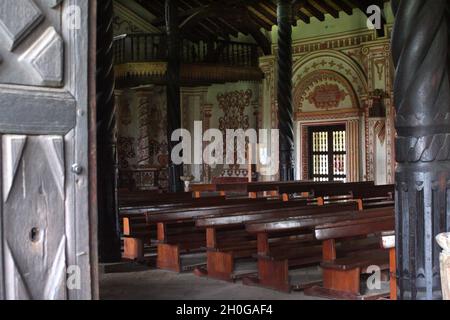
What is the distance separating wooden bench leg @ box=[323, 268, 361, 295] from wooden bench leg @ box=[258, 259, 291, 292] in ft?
1.30

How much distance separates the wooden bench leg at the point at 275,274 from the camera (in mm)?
5441

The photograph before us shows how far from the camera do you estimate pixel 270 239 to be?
263 inches

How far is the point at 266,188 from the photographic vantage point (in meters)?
9.70

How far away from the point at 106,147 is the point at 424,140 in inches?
154

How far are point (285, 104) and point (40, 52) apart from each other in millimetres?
9255

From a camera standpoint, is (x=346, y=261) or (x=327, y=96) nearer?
(x=346, y=261)

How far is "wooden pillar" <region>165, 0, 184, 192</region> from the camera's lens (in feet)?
44.5

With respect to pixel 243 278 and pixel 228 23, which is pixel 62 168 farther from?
pixel 228 23

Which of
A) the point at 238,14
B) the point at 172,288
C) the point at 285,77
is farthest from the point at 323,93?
the point at 172,288

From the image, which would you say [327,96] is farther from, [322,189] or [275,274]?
[275,274]

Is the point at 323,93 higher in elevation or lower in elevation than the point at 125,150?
higher

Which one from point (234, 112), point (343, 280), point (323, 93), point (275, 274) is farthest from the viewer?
point (234, 112)

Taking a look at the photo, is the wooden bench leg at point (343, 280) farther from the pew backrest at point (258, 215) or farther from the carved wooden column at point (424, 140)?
the carved wooden column at point (424, 140)
